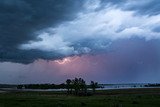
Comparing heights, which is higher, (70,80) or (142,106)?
(70,80)

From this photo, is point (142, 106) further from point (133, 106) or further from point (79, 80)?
point (79, 80)

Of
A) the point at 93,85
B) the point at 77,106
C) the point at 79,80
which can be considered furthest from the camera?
the point at 93,85

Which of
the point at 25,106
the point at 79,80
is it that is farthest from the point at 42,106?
the point at 79,80

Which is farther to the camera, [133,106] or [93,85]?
[93,85]

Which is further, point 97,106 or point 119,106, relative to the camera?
point 97,106

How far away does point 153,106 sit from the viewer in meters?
55.4

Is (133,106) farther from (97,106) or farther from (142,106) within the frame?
(97,106)

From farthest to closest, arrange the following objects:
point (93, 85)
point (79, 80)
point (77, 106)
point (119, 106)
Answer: point (93, 85), point (79, 80), point (77, 106), point (119, 106)

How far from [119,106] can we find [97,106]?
574 centimetres

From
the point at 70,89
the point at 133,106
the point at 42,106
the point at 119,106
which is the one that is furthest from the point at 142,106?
the point at 70,89

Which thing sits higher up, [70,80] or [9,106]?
[70,80]

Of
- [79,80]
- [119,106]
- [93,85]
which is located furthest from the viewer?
[93,85]

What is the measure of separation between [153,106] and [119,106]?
7305mm

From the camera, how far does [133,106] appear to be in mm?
55562
